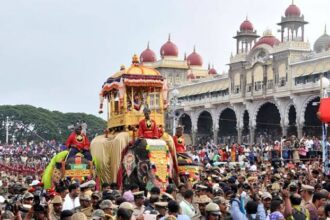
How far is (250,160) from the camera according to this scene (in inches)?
945

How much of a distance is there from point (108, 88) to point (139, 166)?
2737 millimetres

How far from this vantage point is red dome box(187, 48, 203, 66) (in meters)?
68.6

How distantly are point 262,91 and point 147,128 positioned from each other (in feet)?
98.9

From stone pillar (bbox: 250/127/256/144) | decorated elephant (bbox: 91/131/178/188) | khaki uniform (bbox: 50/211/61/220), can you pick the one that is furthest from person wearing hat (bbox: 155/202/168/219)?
stone pillar (bbox: 250/127/256/144)

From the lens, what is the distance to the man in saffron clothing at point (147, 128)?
14.2m

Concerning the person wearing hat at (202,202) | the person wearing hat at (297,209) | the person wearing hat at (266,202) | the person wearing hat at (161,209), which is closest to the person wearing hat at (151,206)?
the person wearing hat at (161,209)

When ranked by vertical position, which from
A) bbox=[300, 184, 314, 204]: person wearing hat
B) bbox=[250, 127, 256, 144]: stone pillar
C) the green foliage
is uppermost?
the green foliage

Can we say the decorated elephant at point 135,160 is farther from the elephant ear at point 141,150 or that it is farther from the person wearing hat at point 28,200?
the person wearing hat at point 28,200

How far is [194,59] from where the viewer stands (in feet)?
226

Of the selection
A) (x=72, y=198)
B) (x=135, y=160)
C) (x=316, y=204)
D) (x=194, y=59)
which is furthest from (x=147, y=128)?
(x=194, y=59)

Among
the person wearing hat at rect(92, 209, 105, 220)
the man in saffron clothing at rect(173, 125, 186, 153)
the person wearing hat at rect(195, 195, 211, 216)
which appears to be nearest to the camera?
the person wearing hat at rect(92, 209, 105, 220)

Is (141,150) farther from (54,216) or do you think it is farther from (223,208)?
(223,208)

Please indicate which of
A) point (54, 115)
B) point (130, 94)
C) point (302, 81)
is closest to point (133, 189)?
point (130, 94)

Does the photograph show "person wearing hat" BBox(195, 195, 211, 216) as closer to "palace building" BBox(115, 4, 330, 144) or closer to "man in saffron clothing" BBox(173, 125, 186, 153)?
"man in saffron clothing" BBox(173, 125, 186, 153)
